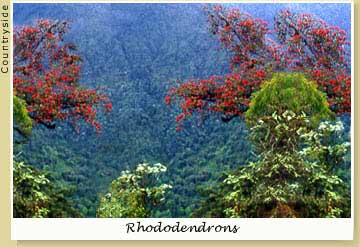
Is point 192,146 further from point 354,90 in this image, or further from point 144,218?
point 354,90

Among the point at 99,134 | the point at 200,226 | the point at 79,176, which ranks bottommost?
the point at 200,226

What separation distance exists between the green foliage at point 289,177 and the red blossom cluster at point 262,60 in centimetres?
35

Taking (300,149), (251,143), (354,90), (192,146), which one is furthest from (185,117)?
(354,90)

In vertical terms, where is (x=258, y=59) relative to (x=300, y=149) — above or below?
above

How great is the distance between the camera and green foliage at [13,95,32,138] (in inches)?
251

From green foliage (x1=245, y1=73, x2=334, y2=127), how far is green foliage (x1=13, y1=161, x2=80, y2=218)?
1937 mm

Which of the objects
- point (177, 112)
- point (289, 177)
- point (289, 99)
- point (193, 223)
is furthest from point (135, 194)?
point (289, 99)

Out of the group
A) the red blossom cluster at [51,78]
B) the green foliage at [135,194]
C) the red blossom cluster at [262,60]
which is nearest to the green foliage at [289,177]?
the red blossom cluster at [262,60]

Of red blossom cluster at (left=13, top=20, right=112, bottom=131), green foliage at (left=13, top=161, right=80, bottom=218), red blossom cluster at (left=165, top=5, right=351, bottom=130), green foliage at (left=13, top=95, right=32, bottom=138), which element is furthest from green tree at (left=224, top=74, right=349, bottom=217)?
green foliage at (left=13, top=95, right=32, bottom=138)

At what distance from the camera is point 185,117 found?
21.0 ft

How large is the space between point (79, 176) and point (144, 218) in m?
0.74

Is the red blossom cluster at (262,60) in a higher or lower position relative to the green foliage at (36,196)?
higher

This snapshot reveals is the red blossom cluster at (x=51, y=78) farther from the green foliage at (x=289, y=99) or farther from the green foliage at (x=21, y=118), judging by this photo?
the green foliage at (x=289, y=99)

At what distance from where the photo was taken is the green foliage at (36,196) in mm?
6375
